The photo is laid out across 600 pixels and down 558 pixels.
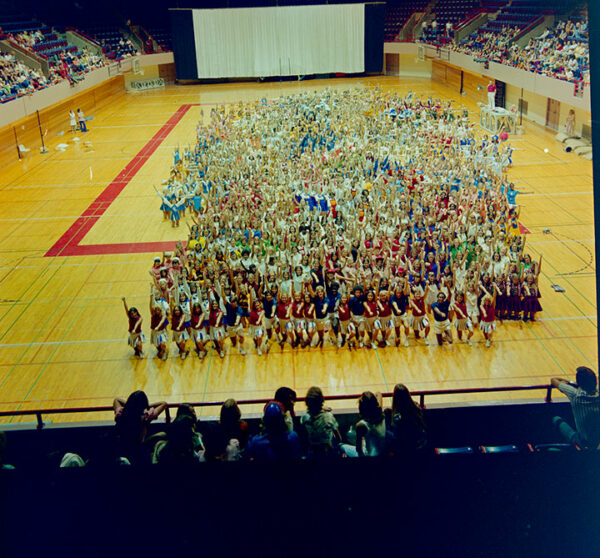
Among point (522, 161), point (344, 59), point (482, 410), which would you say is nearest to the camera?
point (482, 410)

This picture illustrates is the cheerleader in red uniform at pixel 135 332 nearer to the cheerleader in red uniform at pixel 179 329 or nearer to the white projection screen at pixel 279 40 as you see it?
the cheerleader in red uniform at pixel 179 329

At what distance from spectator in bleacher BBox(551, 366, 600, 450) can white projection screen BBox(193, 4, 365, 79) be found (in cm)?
4171

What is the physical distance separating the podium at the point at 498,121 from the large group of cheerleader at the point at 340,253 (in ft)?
19.6

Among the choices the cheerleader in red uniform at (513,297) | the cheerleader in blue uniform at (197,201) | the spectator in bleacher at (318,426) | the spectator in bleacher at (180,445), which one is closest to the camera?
the spectator in bleacher at (180,445)

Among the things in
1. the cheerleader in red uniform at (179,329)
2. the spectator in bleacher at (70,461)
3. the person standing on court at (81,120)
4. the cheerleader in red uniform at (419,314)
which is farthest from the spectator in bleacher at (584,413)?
the person standing on court at (81,120)

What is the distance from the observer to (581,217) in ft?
56.3

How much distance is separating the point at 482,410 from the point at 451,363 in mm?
4338

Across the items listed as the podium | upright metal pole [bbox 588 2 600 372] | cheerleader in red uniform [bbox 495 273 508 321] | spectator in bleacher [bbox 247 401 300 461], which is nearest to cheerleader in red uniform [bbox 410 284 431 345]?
cheerleader in red uniform [bbox 495 273 508 321]

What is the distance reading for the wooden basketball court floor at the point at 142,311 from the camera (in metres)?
10.2

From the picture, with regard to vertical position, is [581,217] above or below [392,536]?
below

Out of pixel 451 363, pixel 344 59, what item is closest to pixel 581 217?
pixel 451 363

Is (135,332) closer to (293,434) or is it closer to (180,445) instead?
(180,445)

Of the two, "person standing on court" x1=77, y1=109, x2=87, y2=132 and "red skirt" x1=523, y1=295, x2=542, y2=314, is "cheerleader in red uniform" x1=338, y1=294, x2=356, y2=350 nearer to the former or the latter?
"red skirt" x1=523, y1=295, x2=542, y2=314

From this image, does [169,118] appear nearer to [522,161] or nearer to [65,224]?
[65,224]
